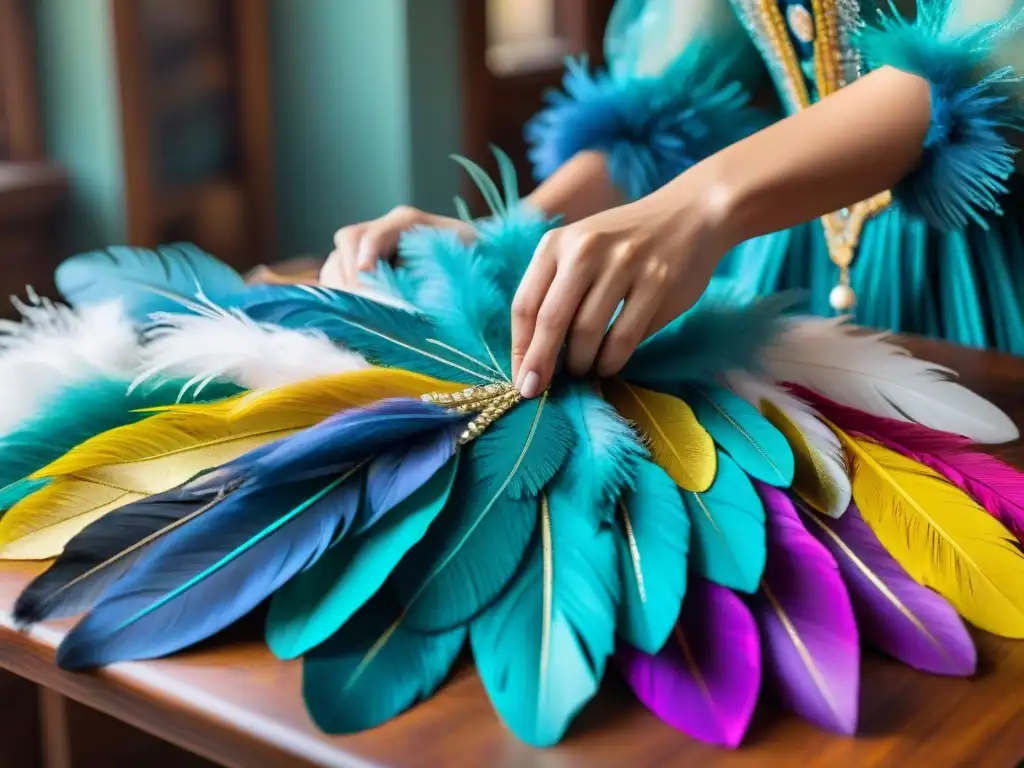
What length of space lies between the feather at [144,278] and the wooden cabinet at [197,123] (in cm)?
93

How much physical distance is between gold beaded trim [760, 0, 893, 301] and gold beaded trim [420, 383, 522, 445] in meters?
0.39

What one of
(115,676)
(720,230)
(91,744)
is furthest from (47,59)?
(115,676)

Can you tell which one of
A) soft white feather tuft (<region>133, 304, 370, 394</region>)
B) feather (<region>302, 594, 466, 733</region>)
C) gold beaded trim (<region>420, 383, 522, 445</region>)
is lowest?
feather (<region>302, 594, 466, 733</region>)

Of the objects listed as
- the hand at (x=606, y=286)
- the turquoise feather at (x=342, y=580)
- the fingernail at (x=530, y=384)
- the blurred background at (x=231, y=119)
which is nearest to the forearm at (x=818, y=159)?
the hand at (x=606, y=286)

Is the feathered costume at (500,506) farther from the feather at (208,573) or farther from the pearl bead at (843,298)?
the pearl bead at (843,298)

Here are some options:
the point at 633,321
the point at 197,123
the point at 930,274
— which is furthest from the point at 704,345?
the point at 197,123

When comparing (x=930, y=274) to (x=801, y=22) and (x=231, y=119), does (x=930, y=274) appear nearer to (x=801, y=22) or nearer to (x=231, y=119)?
(x=801, y=22)

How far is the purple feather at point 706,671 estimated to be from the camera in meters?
0.39

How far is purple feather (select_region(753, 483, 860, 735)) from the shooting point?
40 centimetres

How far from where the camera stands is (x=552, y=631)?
1.37 ft

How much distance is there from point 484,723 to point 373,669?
0.05m

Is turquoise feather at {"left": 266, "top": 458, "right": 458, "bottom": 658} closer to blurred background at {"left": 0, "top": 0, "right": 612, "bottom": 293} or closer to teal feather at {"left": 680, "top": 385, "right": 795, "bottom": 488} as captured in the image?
teal feather at {"left": 680, "top": 385, "right": 795, "bottom": 488}

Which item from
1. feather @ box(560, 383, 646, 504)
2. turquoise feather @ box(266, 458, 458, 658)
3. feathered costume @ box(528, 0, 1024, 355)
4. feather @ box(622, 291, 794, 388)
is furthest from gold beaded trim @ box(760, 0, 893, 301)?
turquoise feather @ box(266, 458, 458, 658)

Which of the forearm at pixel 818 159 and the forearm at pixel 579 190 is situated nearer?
the forearm at pixel 818 159
